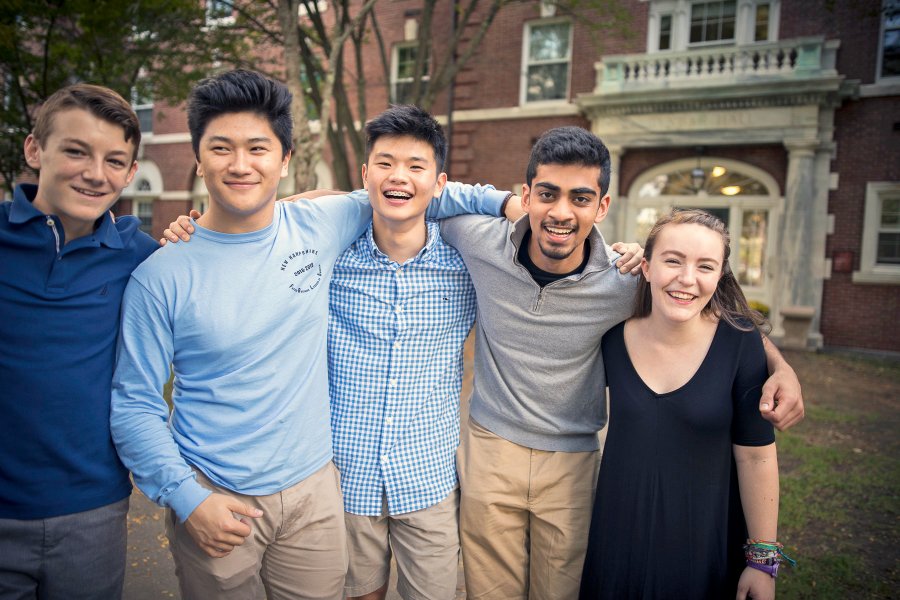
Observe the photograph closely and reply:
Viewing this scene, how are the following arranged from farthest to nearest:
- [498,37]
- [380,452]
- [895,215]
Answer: [498,37], [895,215], [380,452]

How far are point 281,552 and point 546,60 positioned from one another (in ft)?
45.0

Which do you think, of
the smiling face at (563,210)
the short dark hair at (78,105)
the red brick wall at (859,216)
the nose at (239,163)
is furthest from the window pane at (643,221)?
the short dark hair at (78,105)

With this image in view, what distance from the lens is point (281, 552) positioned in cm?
228

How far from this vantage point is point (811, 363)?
10.4m

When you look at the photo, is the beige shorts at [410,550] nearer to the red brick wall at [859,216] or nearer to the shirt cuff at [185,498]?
the shirt cuff at [185,498]

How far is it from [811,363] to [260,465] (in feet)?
35.5

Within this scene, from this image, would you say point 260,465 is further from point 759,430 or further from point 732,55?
point 732,55

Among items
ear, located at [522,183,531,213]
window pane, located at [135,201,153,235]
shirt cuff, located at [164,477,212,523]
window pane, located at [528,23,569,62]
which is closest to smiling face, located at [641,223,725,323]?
ear, located at [522,183,531,213]

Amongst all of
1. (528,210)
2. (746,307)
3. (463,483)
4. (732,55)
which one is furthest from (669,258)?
(732,55)

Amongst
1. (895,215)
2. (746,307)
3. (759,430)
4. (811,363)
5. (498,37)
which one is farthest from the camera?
(498,37)

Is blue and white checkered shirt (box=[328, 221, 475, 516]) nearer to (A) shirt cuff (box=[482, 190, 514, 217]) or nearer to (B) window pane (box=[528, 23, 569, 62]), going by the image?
(A) shirt cuff (box=[482, 190, 514, 217])

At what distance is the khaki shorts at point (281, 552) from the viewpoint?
6.94 ft

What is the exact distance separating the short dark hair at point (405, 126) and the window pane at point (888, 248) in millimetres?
12516

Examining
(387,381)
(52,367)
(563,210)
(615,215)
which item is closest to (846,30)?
(615,215)
